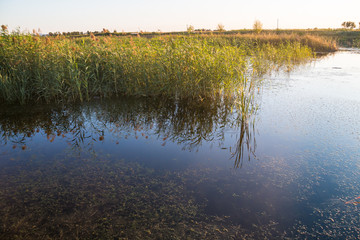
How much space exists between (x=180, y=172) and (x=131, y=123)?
227cm

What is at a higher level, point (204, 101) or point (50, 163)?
point (204, 101)

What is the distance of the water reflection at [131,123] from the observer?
14.6 feet

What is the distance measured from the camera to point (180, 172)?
3.43m

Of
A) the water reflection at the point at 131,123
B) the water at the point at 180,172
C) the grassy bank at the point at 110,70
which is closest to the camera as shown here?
the water at the point at 180,172

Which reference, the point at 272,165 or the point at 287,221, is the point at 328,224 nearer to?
the point at 287,221

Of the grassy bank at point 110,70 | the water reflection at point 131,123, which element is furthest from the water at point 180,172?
the grassy bank at point 110,70

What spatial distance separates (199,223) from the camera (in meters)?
2.49

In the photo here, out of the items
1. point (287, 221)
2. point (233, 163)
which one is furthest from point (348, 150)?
point (287, 221)

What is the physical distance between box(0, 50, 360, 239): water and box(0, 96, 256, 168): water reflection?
0.02 metres

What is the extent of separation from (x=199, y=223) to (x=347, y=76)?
9559mm

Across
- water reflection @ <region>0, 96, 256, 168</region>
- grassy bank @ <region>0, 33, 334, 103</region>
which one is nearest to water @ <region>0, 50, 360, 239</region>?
water reflection @ <region>0, 96, 256, 168</region>

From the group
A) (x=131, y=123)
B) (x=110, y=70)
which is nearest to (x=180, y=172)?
(x=131, y=123)

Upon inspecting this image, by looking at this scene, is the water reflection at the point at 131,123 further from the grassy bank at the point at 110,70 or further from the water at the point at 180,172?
the grassy bank at the point at 110,70

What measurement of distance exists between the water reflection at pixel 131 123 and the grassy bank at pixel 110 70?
0.40 m
